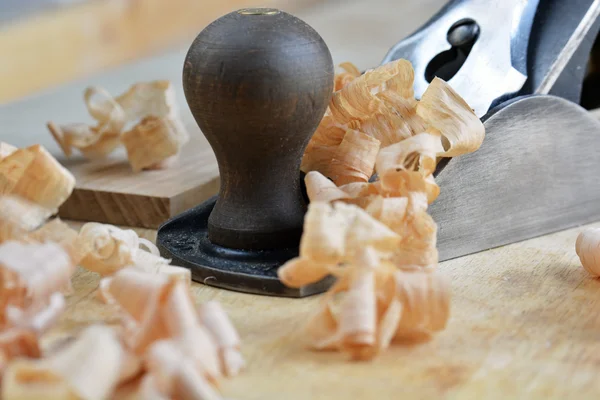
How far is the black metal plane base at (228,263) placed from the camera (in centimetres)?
115

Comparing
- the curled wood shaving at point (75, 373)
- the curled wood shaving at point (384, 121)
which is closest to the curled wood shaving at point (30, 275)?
the curled wood shaving at point (75, 373)

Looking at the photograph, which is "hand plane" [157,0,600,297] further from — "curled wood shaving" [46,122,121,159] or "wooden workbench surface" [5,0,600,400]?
"curled wood shaving" [46,122,121,159]

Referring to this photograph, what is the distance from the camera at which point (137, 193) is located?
150 centimetres

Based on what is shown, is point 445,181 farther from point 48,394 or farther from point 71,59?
point 71,59

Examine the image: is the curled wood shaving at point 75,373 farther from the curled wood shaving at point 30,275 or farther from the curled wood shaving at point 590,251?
the curled wood shaving at point 590,251

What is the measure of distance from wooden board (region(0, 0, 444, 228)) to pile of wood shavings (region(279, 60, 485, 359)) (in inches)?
12.2

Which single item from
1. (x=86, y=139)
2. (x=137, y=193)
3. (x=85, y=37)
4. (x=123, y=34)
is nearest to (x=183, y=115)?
(x=86, y=139)

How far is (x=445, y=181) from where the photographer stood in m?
1.28

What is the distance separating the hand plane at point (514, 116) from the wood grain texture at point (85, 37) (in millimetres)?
1886

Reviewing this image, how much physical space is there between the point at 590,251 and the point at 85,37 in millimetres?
2550

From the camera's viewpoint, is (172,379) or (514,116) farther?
(514,116)

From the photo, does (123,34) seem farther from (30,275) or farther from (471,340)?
(471,340)

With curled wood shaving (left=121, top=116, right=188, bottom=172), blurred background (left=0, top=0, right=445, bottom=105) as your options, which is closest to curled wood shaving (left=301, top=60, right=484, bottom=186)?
curled wood shaving (left=121, top=116, right=188, bottom=172)

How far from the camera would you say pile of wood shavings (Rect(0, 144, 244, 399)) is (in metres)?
0.84
